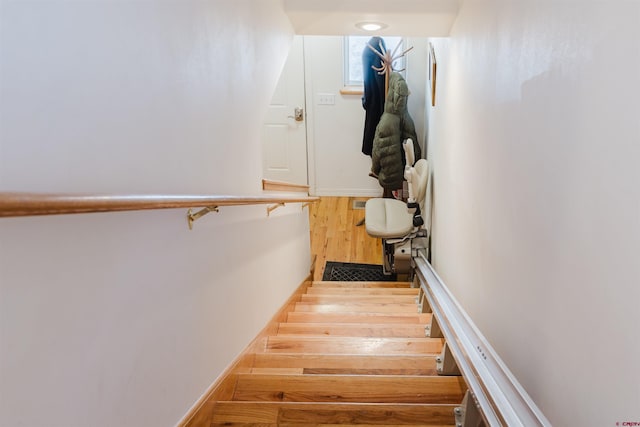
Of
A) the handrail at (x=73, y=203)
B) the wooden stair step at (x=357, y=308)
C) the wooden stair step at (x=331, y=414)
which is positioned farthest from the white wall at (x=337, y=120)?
the handrail at (x=73, y=203)


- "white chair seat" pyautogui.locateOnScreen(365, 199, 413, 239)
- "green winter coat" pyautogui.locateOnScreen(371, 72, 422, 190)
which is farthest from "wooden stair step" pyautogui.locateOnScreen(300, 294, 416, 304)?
"green winter coat" pyautogui.locateOnScreen(371, 72, 422, 190)

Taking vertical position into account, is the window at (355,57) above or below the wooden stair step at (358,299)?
above

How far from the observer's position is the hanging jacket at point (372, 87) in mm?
4738

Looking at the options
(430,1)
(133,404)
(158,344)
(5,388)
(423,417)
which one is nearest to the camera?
(5,388)

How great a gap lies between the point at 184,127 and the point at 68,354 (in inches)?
28.2

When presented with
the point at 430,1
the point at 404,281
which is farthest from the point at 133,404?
the point at 404,281

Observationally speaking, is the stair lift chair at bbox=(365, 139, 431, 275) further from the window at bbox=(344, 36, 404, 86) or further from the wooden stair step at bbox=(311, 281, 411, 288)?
the window at bbox=(344, 36, 404, 86)

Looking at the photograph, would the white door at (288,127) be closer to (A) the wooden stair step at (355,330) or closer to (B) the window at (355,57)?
(B) the window at (355,57)

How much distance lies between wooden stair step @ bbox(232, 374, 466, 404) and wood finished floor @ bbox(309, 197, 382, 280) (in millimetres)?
2503

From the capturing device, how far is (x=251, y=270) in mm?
1962

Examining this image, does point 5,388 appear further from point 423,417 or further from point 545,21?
point 545,21

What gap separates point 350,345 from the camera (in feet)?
7.20

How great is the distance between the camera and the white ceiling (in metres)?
2.41

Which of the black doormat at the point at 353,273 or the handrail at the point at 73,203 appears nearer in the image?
the handrail at the point at 73,203
